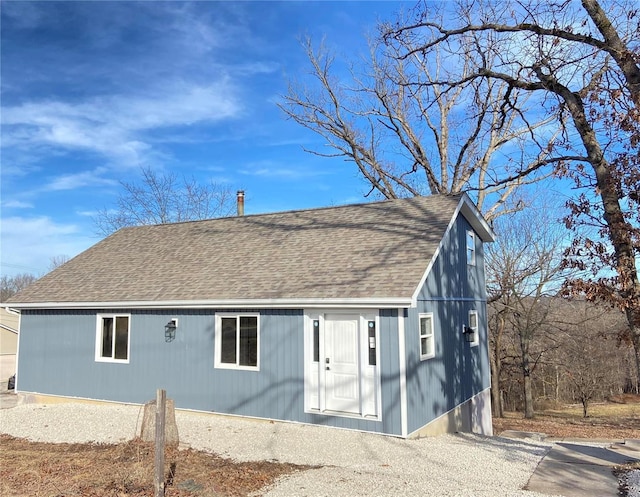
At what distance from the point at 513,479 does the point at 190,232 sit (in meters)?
12.3

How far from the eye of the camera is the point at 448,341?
37.6ft

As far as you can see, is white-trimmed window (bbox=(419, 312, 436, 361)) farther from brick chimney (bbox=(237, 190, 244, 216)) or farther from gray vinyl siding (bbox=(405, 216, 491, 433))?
brick chimney (bbox=(237, 190, 244, 216))

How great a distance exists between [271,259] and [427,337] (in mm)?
4252

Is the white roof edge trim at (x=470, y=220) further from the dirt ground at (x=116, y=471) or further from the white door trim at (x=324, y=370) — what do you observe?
the dirt ground at (x=116, y=471)

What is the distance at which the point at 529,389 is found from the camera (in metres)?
24.7

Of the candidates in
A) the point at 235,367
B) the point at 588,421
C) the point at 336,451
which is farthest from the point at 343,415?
the point at 588,421

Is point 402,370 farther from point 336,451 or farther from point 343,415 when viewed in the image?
point 336,451

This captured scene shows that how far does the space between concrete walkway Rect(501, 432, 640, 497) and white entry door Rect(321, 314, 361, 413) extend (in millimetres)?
3468

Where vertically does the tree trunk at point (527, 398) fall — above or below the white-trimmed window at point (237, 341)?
below

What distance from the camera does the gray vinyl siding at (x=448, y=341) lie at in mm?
9516

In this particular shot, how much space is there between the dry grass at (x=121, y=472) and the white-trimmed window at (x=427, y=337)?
160 inches

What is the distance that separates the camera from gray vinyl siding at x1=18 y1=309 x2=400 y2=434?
9680mm

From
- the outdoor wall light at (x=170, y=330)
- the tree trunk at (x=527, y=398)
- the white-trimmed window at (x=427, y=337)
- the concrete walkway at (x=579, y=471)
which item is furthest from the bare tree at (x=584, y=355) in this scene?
the outdoor wall light at (x=170, y=330)

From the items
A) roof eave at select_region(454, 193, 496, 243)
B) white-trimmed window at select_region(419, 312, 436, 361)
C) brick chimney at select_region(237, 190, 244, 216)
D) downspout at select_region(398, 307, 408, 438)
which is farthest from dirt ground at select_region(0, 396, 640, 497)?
Answer: brick chimney at select_region(237, 190, 244, 216)
